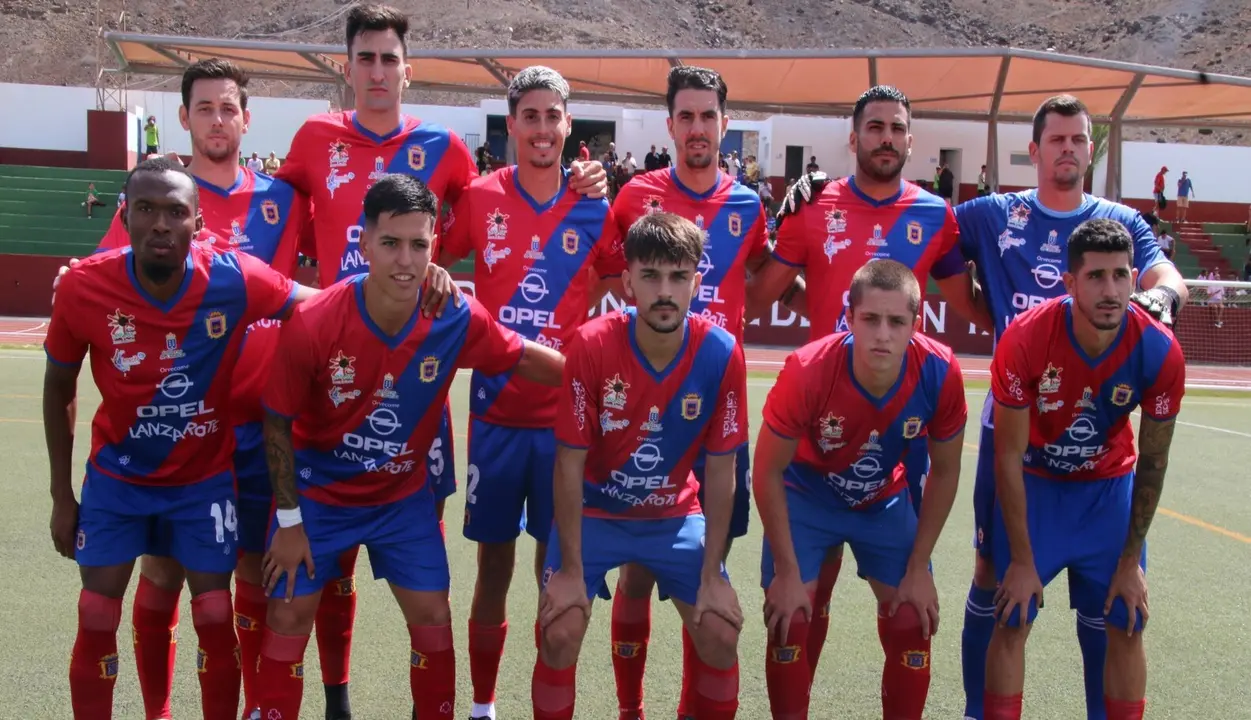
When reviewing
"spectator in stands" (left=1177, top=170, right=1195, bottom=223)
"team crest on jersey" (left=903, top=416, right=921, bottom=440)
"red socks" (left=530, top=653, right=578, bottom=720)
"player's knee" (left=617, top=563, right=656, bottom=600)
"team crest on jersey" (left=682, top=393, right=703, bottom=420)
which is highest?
"spectator in stands" (left=1177, top=170, right=1195, bottom=223)

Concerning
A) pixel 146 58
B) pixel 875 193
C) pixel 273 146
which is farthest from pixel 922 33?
pixel 875 193

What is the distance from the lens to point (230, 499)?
4.05 meters

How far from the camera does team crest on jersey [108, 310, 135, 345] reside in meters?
3.83

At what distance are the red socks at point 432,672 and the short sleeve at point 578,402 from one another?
2.67 ft

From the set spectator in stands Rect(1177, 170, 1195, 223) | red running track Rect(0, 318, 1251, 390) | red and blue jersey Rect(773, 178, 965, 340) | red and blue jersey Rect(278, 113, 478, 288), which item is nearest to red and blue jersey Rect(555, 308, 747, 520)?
Result: red and blue jersey Rect(773, 178, 965, 340)

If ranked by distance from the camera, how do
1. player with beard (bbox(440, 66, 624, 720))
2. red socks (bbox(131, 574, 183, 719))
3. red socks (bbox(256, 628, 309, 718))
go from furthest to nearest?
player with beard (bbox(440, 66, 624, 720))
red socks (bbox(131, 574, 183, 719))
red socks (bbox(256, 628, 309, 718))

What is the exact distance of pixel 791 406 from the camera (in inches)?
154

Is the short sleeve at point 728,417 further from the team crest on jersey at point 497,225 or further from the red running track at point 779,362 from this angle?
the red running track at point 779,362

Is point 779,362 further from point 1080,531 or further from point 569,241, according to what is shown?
point 1080,531

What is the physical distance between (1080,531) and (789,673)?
123 centimetres

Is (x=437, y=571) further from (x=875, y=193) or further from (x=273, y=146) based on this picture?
(x=273, y=146)

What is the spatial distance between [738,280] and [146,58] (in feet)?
82.7

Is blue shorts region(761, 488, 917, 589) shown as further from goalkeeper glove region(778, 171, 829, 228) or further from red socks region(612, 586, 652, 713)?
goalkeeper glove region(778, 171, 829, 228)

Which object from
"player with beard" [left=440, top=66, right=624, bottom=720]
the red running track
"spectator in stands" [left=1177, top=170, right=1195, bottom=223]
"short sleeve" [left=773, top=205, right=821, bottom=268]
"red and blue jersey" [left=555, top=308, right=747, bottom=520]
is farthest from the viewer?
"spectator in stands" [left=1177, top=170, right=1195, bottom=223]
